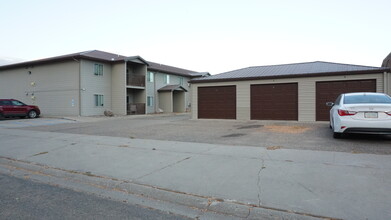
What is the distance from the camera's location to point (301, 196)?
13.7ft

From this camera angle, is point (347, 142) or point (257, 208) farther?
point (347, 142)

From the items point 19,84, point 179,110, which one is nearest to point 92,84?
point 19,84

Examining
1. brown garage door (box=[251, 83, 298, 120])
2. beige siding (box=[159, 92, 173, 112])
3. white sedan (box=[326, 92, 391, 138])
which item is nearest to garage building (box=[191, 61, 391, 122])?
brown garage door (box=[251, 83, 298, 120])

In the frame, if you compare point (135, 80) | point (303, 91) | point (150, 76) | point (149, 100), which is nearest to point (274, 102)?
point (303, 91)

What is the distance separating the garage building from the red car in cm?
1383

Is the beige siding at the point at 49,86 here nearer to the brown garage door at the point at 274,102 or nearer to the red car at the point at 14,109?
the red car at the point at 14,109

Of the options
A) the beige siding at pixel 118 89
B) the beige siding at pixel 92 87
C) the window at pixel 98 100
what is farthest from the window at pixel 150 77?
the window at pixel 98 100

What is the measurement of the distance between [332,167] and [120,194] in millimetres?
4275

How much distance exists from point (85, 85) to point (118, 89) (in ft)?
11.3

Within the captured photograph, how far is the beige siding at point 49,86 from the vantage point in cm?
2416

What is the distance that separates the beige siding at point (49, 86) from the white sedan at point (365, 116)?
21.6m

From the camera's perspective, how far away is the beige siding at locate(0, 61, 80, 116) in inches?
951

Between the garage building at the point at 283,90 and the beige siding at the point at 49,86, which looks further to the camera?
the beige siding at the point at 49,86

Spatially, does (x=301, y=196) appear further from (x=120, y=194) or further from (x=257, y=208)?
(x=120, y=194)
